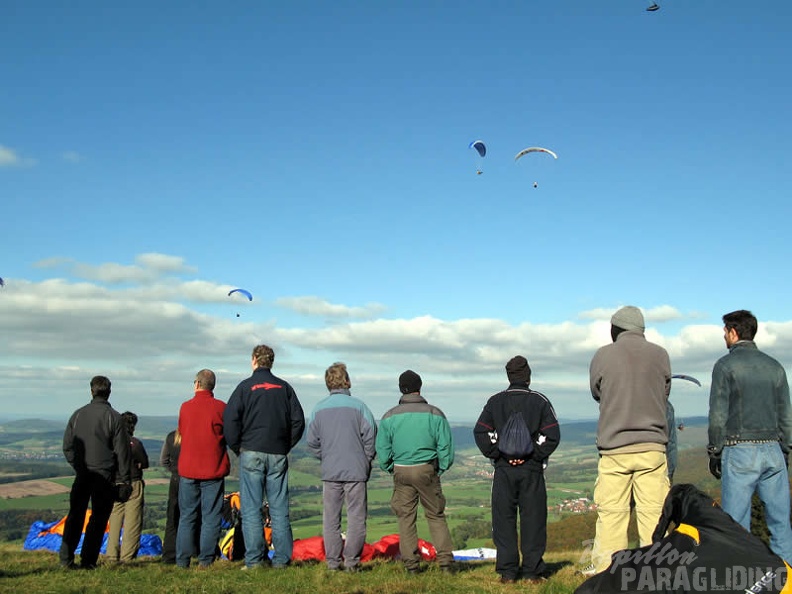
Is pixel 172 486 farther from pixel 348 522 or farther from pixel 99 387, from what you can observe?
pixel 348 522

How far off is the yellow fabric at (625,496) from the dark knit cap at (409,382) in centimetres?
291

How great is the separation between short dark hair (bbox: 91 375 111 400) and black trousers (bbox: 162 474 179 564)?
66.5 inches

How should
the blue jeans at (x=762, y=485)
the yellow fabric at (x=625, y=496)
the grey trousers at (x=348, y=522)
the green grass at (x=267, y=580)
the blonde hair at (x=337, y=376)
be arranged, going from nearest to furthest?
the blue jeans at (x=762, y=485) → the yellow fabric at (x=625, y=496) → the green grass at (x=267, y=580) → the grey trousers at (x=348, y=522) → the blonde hair at (x=337, y=376)

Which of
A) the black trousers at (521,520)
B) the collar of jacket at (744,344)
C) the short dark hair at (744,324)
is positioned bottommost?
the black trousers at (521,520)

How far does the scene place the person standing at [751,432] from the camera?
7.41 m

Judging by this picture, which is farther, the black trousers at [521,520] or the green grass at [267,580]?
the black trousers at [521,520]

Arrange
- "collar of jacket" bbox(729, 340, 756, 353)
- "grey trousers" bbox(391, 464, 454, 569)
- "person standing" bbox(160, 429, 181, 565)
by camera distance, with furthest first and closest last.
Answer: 1. "person standing" bbox(160, 429, 181, 565)
2. "grey trousers" bbox(391, 464, 454, 569)
3. "collar of jacket" bbox(729, 340, 756, 353)

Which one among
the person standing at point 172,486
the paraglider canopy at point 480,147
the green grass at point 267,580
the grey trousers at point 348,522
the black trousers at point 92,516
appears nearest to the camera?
the green grass at point 267,580

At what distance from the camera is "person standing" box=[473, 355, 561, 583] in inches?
342

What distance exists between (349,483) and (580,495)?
81383mm

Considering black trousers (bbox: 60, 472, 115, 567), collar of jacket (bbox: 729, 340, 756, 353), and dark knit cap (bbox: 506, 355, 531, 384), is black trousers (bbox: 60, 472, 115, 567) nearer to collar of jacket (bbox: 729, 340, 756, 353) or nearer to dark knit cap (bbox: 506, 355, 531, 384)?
dark knit cap (bbox: 506, 355, 531, 384)

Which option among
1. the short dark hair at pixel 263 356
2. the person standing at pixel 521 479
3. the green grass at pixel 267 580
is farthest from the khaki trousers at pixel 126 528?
the person standing at pixel 521 479

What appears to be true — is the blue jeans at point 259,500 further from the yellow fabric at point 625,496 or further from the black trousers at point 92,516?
the yellow fabric at point 625,496

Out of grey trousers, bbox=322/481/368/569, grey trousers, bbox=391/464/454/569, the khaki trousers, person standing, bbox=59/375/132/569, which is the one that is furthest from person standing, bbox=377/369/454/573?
the khaki trousers
